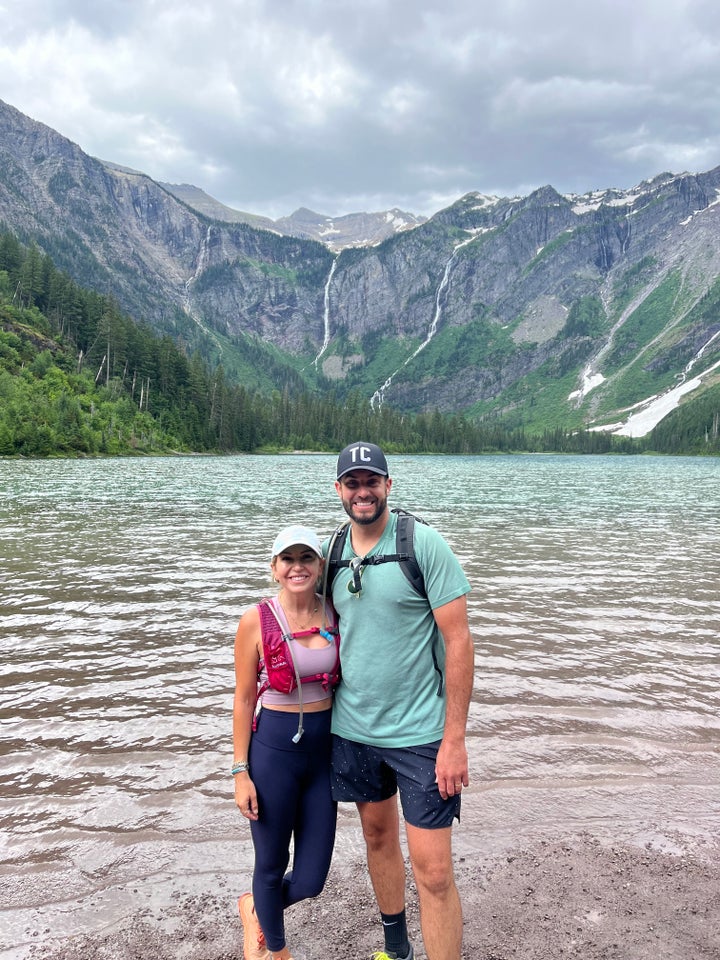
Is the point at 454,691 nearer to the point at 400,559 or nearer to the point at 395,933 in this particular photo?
the point at 400,559

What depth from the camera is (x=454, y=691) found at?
4363 mm

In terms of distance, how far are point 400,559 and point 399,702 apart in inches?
44.3

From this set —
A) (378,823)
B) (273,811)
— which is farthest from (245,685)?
(378,823)

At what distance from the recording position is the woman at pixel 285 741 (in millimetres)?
4508

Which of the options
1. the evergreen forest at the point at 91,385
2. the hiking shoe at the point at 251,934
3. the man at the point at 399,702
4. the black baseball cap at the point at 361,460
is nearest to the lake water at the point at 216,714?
the hiking shoe at the point at 251,934

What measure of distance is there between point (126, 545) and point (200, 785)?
18.9m

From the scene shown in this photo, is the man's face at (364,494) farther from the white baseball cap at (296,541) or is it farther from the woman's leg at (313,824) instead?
the woman's leg at (313,824)

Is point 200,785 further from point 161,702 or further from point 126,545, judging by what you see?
point 126,545

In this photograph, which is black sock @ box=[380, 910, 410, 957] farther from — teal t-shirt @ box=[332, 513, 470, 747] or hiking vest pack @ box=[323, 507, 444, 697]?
hiking vest pack @ box=[323, 507, 444, 697]

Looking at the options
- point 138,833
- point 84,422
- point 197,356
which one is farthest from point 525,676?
point 197,356

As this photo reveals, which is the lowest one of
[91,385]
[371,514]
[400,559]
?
[400,559]

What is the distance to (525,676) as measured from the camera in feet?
36.1

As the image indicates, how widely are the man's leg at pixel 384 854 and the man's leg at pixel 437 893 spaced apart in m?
0.44

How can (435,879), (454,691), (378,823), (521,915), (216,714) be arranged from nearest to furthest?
(435,879)
(454,691)
(378,823)
(521,915)
(216,714)
